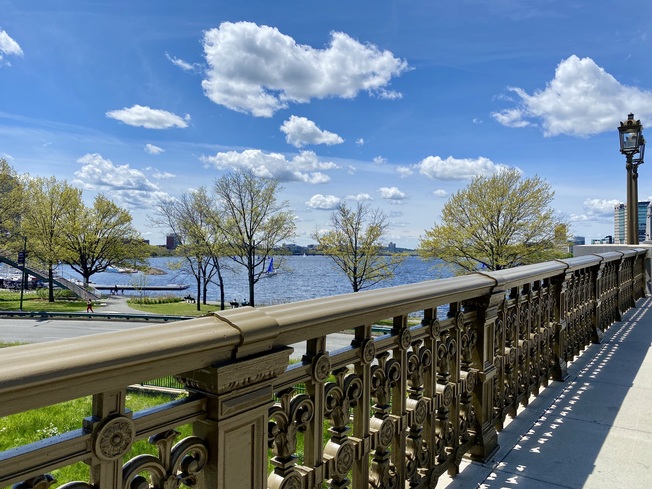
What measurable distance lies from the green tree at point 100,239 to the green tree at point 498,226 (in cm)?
3014

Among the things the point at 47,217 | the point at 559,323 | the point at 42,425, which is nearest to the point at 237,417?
the point at 559,323

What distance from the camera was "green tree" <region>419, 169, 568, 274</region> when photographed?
26.7 meters

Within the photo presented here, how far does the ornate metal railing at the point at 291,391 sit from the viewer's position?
3.38 ft

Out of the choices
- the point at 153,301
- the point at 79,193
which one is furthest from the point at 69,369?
the point at 79,193

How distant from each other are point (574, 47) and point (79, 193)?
4153 centimetres

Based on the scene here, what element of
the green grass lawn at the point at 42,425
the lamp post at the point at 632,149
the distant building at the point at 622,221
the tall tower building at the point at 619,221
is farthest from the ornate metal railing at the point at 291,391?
the tall tower building at the point at 619,221

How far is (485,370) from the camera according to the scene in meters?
3.14

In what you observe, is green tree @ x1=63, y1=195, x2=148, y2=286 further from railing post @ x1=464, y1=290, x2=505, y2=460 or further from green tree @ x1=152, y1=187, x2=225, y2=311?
railing post @ x1=464, y1=290, x2=505, y2=460

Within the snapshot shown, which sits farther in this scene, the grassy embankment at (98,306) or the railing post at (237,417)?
the grassy embankment at (98,306)

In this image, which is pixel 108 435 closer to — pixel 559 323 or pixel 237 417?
pixel 237 417

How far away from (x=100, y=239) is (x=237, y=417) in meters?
46.6

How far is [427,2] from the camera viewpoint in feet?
37.2

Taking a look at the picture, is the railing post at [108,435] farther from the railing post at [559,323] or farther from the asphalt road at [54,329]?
the asphalt road at [54,329]

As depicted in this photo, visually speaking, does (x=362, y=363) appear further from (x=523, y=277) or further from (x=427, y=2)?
(x=427, y=2)
